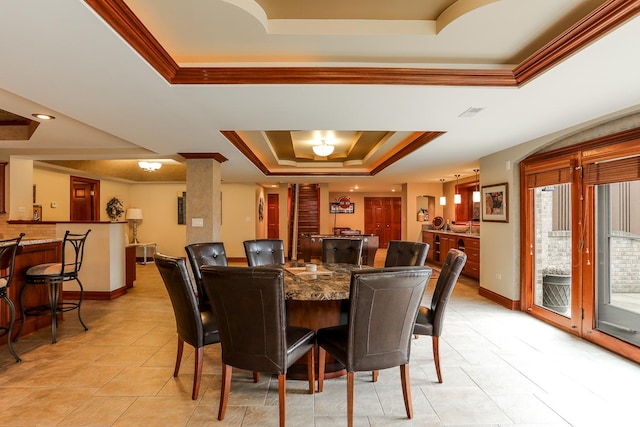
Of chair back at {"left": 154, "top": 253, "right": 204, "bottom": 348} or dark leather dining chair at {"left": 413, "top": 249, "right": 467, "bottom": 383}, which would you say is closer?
chair back at {"left": 154, "top": 253, "right": 204, "bottom": 348}

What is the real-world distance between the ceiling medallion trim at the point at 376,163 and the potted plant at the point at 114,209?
4.27m

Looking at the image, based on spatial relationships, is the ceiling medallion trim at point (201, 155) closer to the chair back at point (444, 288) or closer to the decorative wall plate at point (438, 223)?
the chair back at point (444, 288)

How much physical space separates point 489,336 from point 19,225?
6.73 metres

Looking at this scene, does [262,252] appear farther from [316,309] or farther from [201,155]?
[201,155]

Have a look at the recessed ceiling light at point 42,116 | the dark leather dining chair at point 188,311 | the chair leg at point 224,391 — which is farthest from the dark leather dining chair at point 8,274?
the chair leg at point 224,391

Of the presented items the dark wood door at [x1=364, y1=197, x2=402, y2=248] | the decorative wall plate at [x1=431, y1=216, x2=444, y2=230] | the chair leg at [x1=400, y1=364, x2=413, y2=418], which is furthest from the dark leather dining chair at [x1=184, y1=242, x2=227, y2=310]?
the dark wood door at [x1=364, y1=197, x2=402, y2=248]

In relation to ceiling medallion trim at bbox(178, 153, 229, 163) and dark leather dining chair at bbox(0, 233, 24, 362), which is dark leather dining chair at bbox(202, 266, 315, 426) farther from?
ceiling medallion trim at bbox(178, 153, 229, 163)

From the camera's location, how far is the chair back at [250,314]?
184 cm

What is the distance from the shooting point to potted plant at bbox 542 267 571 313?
4273 mm

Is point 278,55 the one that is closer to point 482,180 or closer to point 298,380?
point 298,380

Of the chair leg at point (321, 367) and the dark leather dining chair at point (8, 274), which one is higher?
the dark leather dining chair at point (8, 274)

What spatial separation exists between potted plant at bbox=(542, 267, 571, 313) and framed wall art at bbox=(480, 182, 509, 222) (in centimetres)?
90

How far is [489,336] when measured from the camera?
3.63 m

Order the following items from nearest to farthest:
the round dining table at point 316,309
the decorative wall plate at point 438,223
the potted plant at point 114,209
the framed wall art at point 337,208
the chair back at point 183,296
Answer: the chair back at point 183,296 → the round dining table at point 316,309 → the potted plant at point 114,209 → the decorative wall plate at point 438,223 → the framed wall art at point 337,208
